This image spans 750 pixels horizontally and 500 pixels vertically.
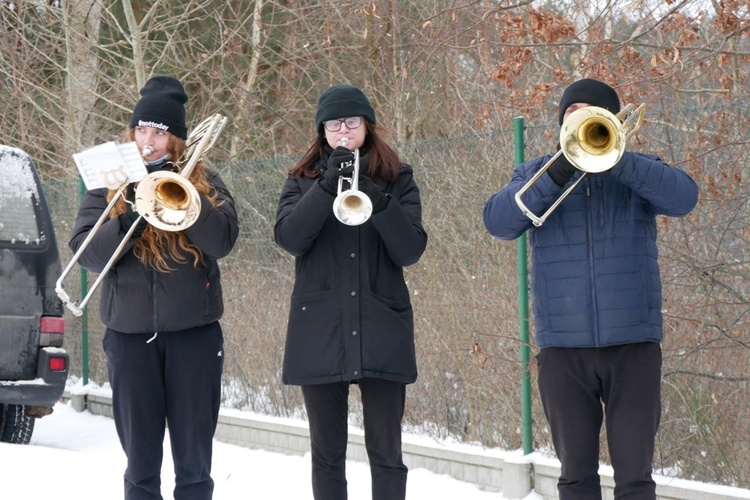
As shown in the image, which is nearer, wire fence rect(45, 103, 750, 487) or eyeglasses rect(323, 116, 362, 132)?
eyeglasses rect(323, 116, 362, 132)

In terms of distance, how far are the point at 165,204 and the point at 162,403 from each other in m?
0.80

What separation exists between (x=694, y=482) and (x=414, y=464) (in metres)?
1.68

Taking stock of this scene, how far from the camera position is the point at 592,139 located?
351 cm

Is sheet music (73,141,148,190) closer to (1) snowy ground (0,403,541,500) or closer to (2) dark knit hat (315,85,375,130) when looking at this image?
(2) dark knit hat (315,85,375,130)

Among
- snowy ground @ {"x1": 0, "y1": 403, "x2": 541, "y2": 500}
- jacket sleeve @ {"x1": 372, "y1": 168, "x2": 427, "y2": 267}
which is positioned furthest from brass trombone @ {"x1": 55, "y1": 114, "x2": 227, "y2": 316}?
snowy ground @ {"x1": 0, "y1": 403, "x2": 541, "y2": 500}

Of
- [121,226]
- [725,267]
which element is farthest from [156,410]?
[725,267]

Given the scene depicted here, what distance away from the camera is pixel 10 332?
245 inches

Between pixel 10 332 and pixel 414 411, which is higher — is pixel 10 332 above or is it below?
above

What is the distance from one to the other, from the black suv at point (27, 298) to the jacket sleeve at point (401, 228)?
11.0 feet

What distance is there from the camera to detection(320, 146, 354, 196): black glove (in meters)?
3.64

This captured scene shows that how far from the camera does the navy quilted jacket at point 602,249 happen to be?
11.5 feet

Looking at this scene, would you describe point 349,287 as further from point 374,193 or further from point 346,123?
point 346,123

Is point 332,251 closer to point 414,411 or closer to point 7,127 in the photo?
point 414,411

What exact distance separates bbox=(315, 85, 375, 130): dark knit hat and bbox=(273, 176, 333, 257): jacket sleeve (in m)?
0.28
